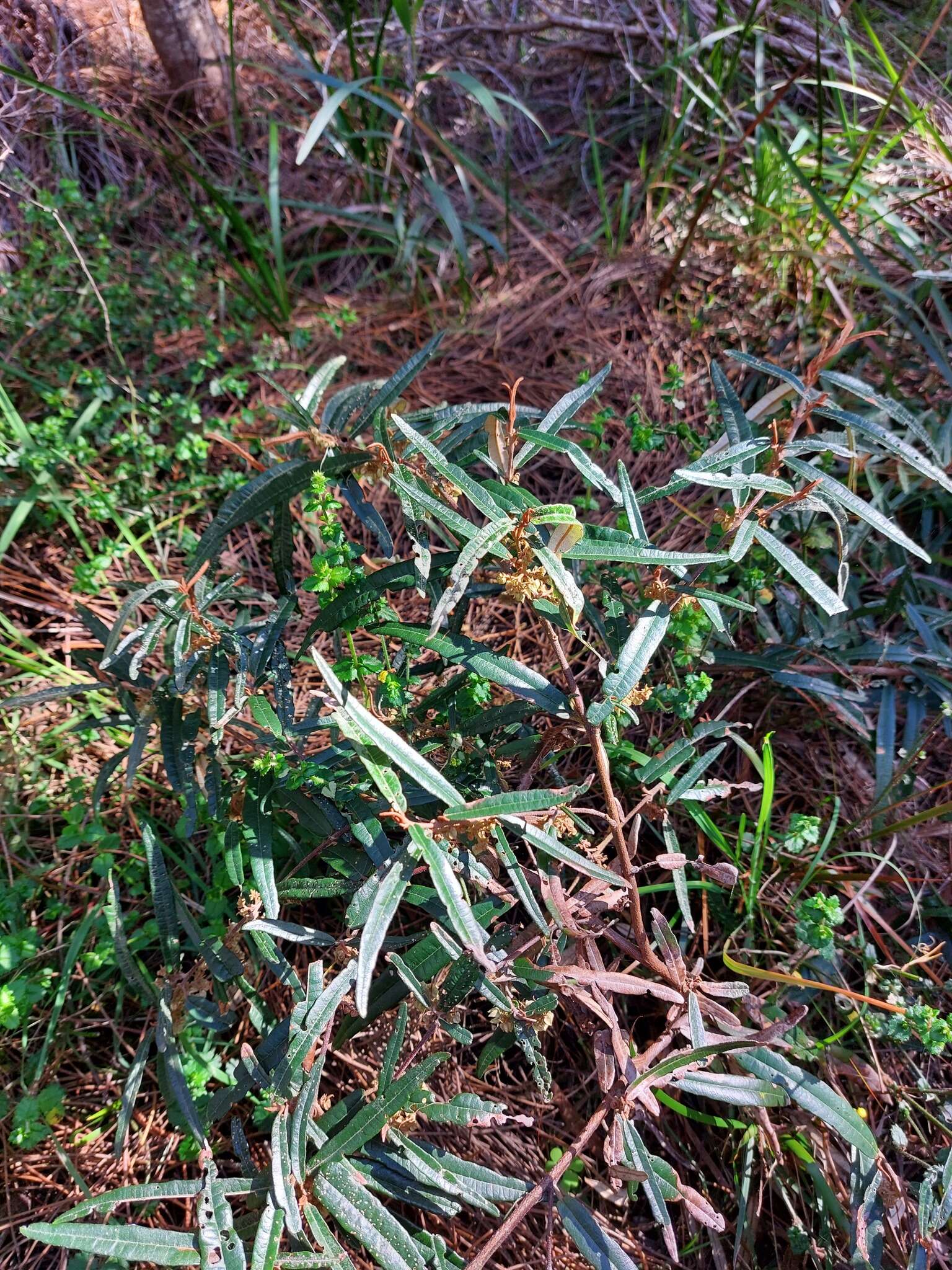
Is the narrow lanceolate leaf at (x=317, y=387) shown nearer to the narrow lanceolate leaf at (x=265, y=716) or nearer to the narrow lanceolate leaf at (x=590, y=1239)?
the narrow lanceolate leaf at (x=265, y=716)

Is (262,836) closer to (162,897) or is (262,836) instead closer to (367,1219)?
(162,897)

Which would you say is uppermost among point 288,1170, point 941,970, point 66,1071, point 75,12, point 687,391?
point 75,12

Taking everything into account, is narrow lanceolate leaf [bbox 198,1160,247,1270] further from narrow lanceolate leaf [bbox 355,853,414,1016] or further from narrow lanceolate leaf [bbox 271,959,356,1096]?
narrow lanceolate leaf [bbox 355,853,414,1016]

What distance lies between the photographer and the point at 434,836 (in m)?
0.98

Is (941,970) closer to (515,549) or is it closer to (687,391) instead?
(515,549)

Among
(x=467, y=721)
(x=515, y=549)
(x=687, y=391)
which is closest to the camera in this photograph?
(x=515, y=549)

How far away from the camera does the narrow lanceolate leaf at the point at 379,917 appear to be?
2.82 ft

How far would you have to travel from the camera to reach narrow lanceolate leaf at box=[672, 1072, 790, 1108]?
3.65 feet

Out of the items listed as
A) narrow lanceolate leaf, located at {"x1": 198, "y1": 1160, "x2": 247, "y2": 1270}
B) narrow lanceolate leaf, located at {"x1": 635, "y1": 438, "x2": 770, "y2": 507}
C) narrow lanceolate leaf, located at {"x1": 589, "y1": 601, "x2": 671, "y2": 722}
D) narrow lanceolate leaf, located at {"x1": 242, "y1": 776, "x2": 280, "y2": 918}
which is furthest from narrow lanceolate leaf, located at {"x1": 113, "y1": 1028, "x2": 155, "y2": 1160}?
narrow lanceolate leaf, located at {"x1": 635, "y1": 438, "x2": 770, "y2": 507}

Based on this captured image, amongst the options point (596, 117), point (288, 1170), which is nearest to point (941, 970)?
point (288, 1170)

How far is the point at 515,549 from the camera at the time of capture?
996 millimetres

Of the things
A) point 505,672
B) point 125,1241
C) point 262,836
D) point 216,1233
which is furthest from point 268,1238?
point 505,672

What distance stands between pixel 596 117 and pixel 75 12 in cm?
159

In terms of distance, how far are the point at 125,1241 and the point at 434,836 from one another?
586 mm
